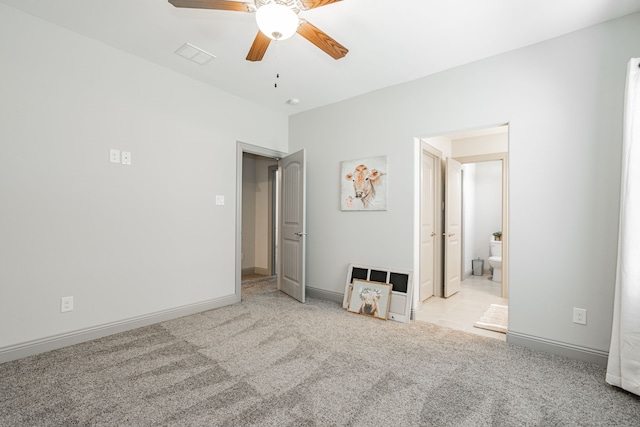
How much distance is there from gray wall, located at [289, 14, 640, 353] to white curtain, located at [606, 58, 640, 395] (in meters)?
0.29

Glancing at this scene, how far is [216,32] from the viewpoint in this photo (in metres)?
2.56

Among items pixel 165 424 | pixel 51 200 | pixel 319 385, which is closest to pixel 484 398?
pixel 319 385

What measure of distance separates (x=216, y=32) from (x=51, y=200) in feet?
6.43

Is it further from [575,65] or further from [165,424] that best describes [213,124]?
[575,65]

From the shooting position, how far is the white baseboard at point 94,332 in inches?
91.0

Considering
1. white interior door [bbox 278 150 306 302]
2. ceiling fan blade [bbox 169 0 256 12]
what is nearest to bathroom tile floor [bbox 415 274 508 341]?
white interior door [bbox 278 150 306 302]

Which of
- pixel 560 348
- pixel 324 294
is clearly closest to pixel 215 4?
pixel 324 294

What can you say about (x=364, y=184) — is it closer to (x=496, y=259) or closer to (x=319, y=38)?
(x=319, y=38)

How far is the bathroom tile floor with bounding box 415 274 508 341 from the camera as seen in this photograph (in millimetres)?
3189

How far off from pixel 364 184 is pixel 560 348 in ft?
7.93

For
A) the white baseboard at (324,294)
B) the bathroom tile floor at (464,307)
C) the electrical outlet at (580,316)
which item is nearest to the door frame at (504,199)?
the bathroom tile floor at (464,307)

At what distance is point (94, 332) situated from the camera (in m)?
2.70

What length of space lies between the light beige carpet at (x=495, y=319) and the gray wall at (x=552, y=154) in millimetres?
412

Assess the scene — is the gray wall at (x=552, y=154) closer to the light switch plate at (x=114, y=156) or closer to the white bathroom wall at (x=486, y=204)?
the light switch plate at (x=114, y=156)
